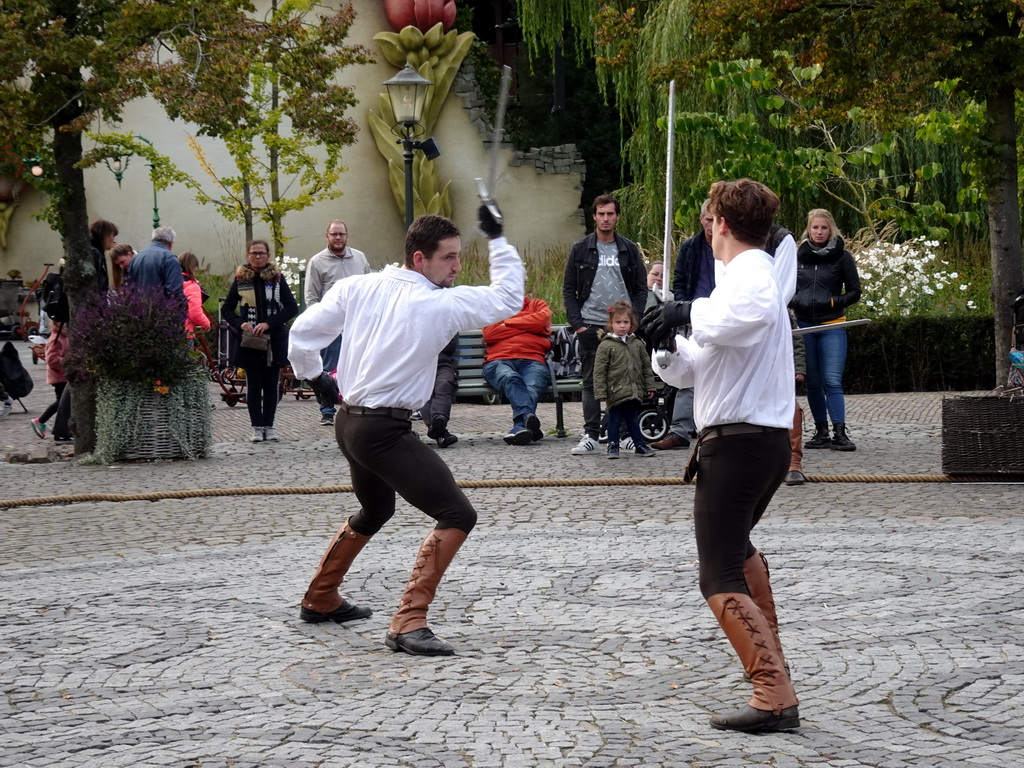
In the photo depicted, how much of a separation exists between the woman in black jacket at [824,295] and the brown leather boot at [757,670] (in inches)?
280

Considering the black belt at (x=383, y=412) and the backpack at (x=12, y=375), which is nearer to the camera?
the black belt at (x=383, y=412)

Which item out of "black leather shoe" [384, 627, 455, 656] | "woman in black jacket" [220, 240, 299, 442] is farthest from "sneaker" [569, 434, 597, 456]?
"black leather shoe" [384, 627, 455, 656]

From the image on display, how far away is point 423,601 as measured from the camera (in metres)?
5.89

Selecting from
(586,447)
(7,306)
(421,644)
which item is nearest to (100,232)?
(586,447)

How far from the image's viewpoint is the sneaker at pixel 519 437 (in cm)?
1321

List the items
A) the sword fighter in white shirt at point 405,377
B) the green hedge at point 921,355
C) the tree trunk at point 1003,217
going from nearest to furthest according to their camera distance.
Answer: the sword fighter in white shirt at point 405,377
the tree trunk at point 1003,217
the green hedge at point 921,355

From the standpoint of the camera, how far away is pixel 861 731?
4695mm

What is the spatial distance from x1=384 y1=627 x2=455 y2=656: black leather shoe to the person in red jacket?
7414 millimetres

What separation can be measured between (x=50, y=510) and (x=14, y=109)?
400 centimetres

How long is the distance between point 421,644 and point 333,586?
0.67 metres

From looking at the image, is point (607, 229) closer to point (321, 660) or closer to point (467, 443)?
point (467, 443)

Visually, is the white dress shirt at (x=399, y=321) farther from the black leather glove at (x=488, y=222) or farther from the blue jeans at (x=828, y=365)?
the blue jeans at (x=828, y=365)

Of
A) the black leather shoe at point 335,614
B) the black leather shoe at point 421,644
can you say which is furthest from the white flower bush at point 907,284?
the black leather shoe at point 421,644

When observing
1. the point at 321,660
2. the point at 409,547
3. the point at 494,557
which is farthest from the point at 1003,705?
the point at 409,547
